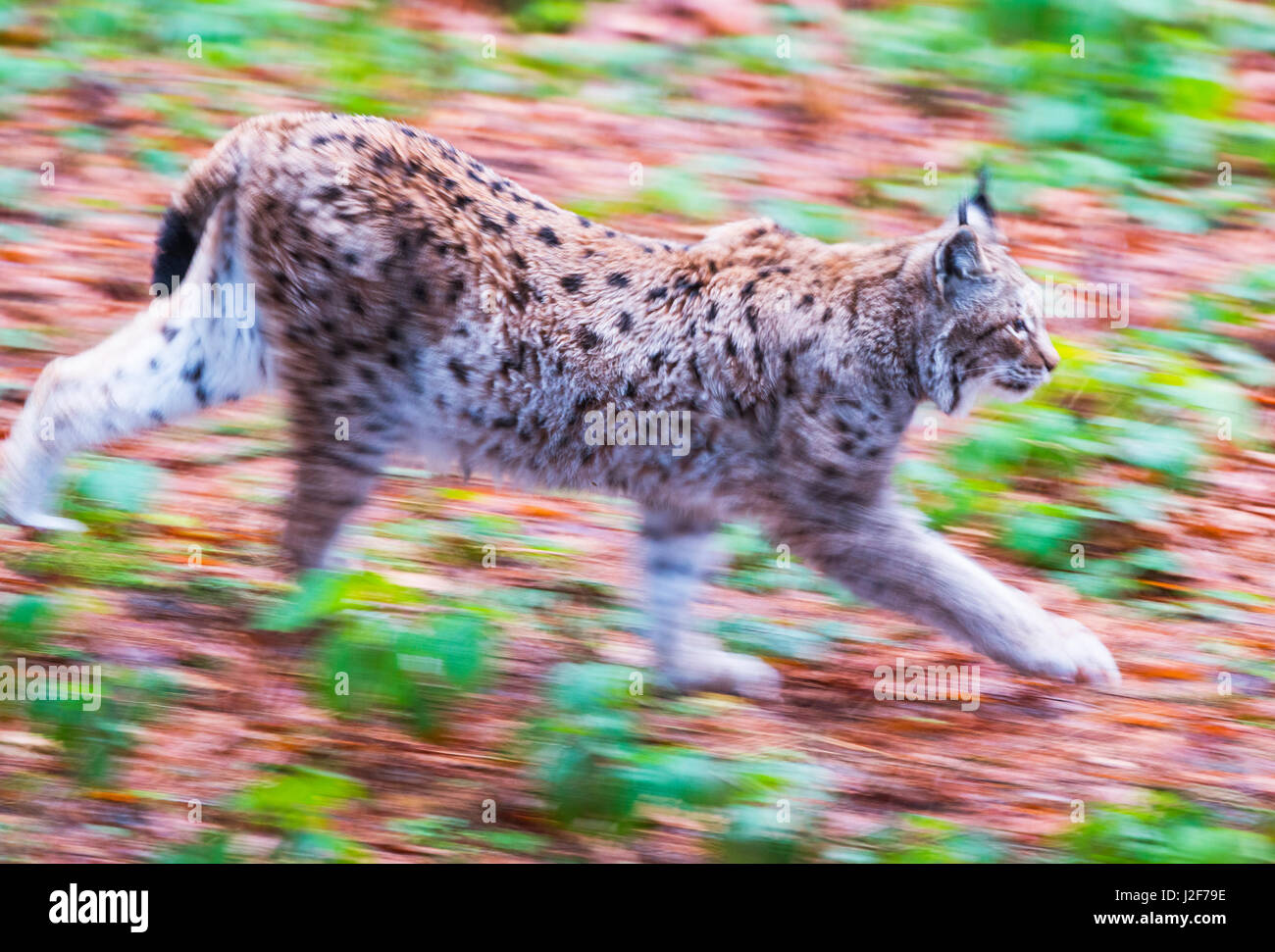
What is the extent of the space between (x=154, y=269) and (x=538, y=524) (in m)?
1.56

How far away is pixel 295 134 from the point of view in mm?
4602

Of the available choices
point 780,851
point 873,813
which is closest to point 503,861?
point 780,851

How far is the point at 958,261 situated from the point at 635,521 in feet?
5.32

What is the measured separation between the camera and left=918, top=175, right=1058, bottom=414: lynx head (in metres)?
4.62

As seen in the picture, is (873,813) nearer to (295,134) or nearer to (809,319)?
(809,319)

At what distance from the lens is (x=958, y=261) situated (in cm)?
459

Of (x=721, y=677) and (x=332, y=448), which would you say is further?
(x=721, y=677)

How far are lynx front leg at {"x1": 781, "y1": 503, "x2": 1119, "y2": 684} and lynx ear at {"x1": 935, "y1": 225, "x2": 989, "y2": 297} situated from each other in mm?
677

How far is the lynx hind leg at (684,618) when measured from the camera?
4836 millimetres
